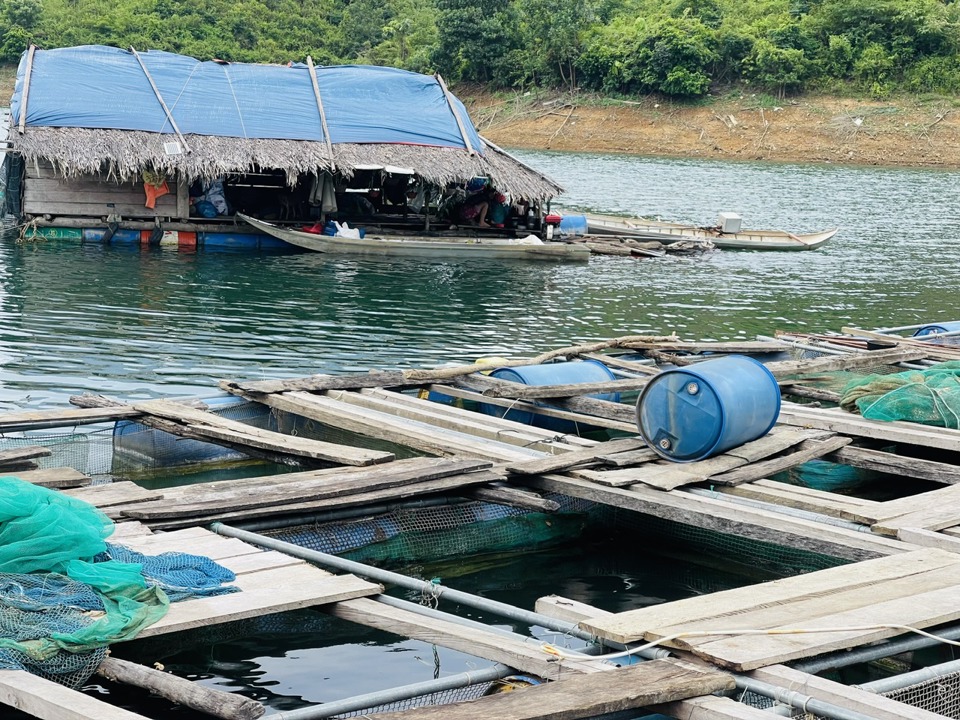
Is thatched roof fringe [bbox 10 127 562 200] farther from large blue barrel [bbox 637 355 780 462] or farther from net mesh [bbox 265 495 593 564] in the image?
net mesh [bbox 265 495 593 564]

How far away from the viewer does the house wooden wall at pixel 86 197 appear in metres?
23.7

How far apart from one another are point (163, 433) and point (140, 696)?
4.15 meters

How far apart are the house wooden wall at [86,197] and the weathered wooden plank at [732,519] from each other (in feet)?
57.1

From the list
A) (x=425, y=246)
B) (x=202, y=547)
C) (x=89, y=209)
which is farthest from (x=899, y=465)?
(x=89, y=209)

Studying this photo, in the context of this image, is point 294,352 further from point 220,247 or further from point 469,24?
point 469,24

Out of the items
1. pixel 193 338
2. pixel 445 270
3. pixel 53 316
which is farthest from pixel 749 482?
pixel 445 270

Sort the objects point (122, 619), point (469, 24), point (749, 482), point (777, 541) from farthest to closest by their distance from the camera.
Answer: point (469, 24) < point (749, 482) < point (777, 541) < point (122, 619)

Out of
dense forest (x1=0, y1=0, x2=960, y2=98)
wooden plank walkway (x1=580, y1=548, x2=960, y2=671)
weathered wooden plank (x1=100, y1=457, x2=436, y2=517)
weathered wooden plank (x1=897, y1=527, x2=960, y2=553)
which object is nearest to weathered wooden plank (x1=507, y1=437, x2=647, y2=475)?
weathered wooden plank (x1=100, y1=457, x2=436, y2=517)

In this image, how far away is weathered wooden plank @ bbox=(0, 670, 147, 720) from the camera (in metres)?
4.77

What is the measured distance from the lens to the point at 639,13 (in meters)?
68.6

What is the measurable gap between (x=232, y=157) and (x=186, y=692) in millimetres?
19141

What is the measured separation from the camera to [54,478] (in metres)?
8.08

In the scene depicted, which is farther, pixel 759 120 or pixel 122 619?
pixel 759 120

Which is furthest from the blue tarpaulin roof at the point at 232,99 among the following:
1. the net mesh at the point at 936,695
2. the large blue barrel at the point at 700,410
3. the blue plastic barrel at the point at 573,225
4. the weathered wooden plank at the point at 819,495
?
the net mesh at the point at 936,695
